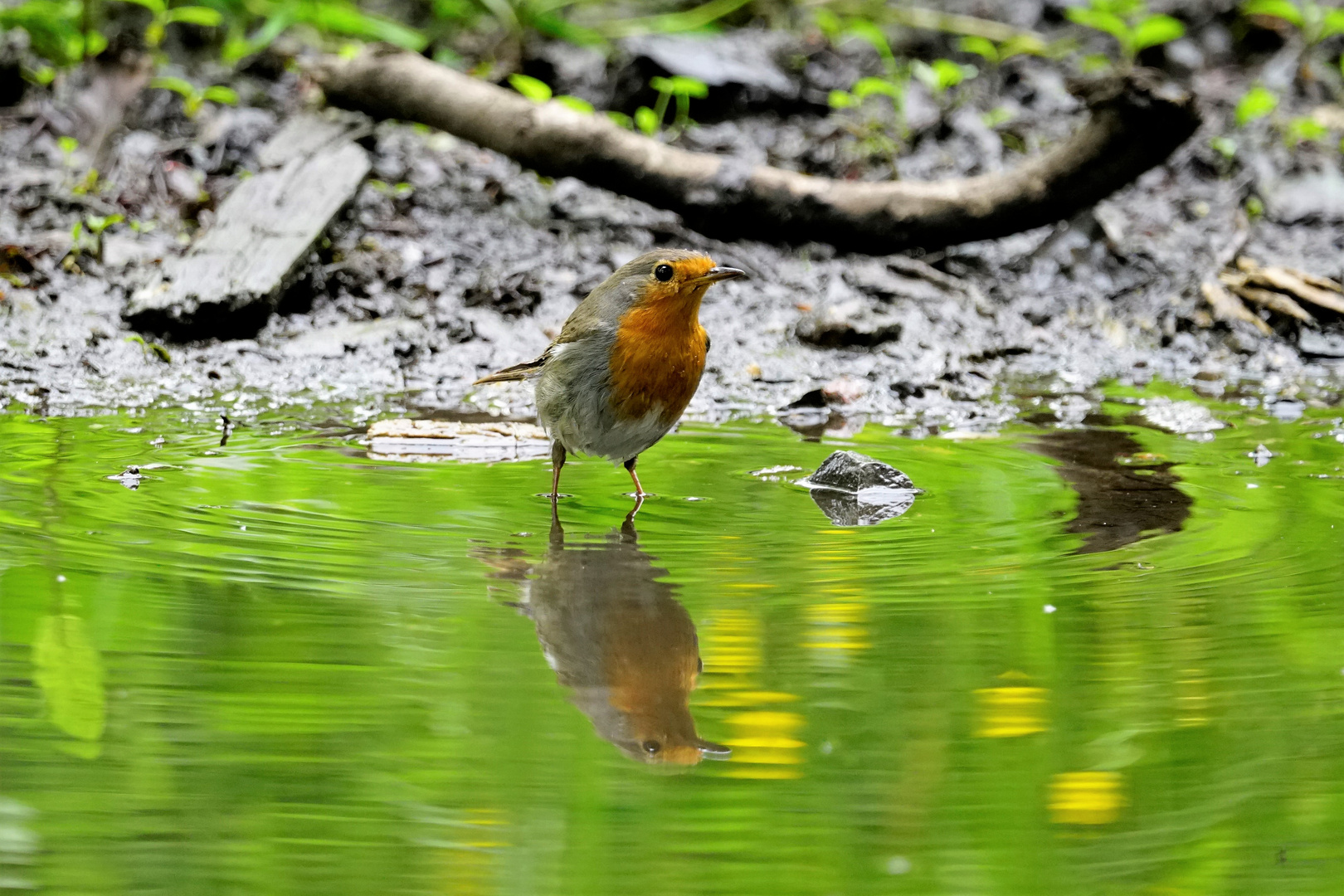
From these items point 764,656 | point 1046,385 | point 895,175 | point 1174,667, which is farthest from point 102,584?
point 895,175

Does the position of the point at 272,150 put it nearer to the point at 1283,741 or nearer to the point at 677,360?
the point at 677,360

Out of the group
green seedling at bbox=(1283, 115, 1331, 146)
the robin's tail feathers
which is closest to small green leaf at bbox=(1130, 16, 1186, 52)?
green seedling at bbox=(1283, 115, 1331, 146)

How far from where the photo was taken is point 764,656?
9.04 ft

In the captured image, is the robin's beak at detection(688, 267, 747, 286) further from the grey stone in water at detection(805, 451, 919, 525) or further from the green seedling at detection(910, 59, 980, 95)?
the green seedling at detection(910, 59, 980, 95)

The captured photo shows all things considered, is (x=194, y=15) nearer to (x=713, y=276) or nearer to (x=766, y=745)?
(x=713, y=276)

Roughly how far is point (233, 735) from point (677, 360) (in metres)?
2.28

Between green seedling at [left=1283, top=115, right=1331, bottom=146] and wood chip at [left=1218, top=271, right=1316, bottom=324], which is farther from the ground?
green seedling at [left=1283, top=115, right=1331, bottom=146]

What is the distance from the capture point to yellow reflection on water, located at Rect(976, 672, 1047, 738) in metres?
2.43

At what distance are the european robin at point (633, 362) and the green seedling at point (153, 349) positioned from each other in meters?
2.08

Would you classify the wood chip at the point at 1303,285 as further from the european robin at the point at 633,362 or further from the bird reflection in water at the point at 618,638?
the bird reflection in water at the point at 618,638

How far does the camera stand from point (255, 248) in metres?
6.32

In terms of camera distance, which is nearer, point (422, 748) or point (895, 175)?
point (422, 748)

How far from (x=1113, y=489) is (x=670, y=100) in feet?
17.4

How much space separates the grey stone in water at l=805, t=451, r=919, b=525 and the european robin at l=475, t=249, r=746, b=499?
49cm
